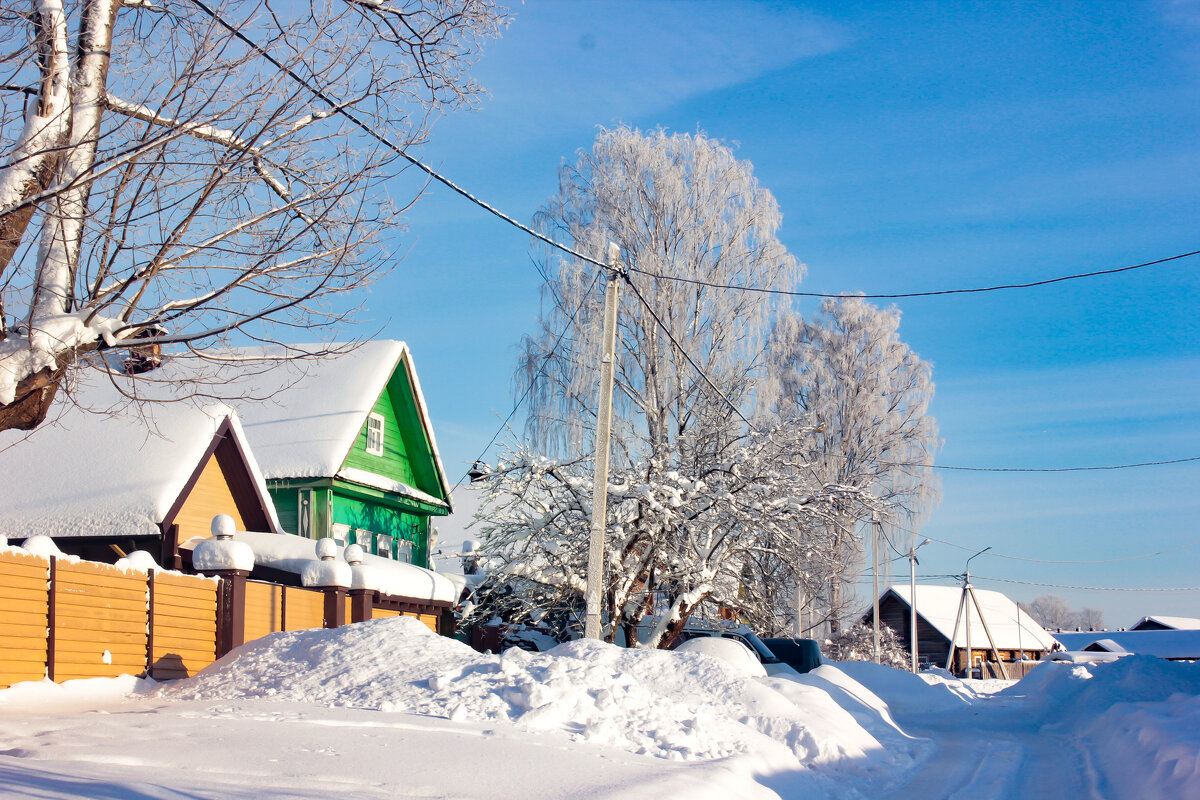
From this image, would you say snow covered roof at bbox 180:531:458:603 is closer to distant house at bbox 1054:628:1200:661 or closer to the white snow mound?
the white snow mound

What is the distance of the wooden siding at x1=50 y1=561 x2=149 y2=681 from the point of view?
10164 millimetres

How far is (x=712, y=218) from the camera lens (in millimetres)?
23609

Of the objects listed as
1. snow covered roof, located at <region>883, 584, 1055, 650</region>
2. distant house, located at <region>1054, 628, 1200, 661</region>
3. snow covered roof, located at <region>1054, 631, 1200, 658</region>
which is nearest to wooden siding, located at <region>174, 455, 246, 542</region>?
snow covered roof, located at <region>883, 584, 1055, 650</region>

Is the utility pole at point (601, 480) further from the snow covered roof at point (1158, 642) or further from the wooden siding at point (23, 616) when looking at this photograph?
the snow covered roof at point (1158, 642)

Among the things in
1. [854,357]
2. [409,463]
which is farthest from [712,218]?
[854,357]

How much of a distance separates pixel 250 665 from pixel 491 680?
3.20 meters

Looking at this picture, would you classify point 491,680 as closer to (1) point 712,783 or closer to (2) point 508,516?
(1) point 712,783

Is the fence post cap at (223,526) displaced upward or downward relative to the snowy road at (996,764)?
upward

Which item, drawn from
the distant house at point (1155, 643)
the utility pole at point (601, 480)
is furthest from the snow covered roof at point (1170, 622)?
the utility pole at point (601, 480)

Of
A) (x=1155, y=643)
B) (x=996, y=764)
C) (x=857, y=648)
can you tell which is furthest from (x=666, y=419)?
(x=1155, y=643)

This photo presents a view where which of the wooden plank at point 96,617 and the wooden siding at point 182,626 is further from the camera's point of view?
the wooden siding at point 182,626

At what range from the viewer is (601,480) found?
42.4ft

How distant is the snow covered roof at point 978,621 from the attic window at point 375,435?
46.6 m

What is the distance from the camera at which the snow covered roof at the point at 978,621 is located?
61444 millimetres
